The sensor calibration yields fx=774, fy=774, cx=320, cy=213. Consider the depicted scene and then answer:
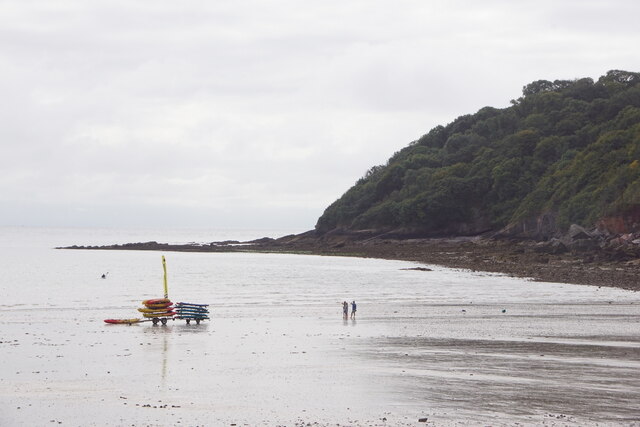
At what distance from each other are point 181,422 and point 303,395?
4287 millimetres

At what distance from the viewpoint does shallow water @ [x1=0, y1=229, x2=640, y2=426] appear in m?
19.7

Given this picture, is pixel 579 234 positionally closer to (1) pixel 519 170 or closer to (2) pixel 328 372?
(1) pixel 519 170

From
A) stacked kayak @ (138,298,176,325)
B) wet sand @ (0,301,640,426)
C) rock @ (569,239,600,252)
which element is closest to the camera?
wet sand @ (0,301,640,426)

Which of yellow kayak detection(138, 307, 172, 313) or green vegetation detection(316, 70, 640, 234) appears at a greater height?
green vegetation detection(316, 70, 640, 234)

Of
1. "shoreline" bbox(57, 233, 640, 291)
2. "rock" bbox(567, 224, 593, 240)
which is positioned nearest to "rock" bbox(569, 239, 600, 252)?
"shoreline" bbox(57, 233, 640, 291)

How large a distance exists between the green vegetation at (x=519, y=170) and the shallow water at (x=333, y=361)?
5343 centimetres

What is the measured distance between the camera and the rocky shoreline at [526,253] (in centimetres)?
6781

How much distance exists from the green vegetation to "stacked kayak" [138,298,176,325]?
6306 cm

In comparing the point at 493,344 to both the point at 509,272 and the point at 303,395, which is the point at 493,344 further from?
the point at 509,272

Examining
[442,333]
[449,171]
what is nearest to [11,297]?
[442,333]

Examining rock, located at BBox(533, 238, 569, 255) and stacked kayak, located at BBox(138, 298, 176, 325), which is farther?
rock, located at BBox(533, 238, 569, 255)

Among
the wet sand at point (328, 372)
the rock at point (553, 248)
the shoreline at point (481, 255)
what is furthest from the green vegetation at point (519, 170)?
the wet sand at point (328, 372)

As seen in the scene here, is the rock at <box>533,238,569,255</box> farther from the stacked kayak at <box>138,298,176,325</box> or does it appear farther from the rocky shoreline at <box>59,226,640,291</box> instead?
the stacked kayak at <box>138,298,176,325</box>

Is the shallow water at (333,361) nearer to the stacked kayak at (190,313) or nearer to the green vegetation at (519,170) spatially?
the stacked kayak at (190,313)
